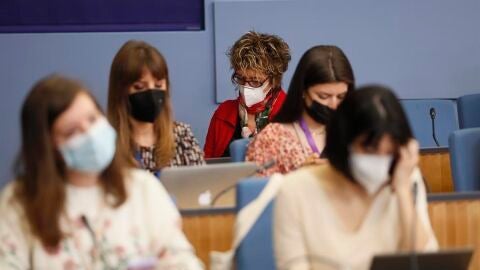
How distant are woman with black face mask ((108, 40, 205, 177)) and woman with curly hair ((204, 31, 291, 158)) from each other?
91cm

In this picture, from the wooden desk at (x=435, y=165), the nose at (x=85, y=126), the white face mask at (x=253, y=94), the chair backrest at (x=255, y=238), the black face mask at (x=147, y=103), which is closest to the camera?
the nose at (x=85, y=126)

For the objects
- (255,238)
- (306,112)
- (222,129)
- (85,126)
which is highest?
(85,126)

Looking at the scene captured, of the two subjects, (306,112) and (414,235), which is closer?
(414,235)

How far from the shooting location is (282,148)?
3193 mm

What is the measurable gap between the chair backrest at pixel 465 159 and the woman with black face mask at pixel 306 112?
63 centimetres

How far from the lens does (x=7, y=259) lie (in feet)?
6.91

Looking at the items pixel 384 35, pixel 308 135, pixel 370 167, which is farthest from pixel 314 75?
pixel 384 35

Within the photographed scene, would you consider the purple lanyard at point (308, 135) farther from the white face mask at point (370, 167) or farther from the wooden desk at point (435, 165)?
the white face mask at point (370, 167)

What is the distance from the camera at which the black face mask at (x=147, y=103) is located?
3.10m

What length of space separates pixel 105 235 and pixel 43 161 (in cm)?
25

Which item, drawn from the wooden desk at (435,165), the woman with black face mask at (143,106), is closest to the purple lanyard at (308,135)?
the woman with black face mask at (143,106)

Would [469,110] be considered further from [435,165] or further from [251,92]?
[251,92]

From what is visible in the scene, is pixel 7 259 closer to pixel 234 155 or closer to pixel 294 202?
pixel 294 202

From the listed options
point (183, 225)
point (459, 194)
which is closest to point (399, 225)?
point (459, 194)
